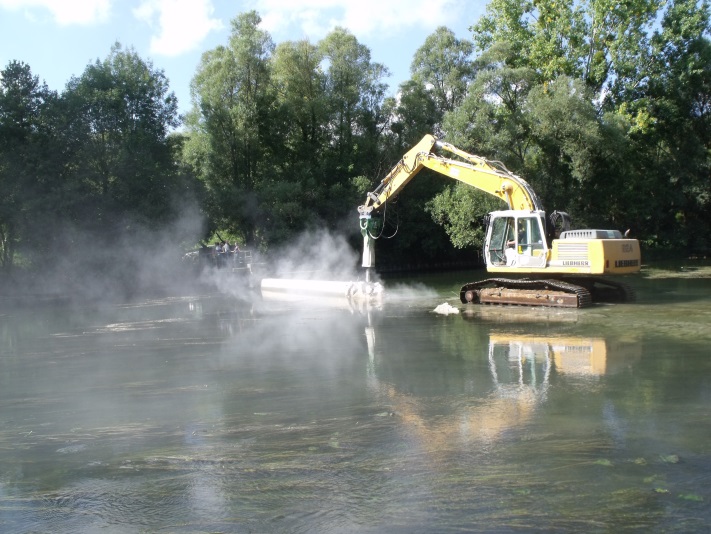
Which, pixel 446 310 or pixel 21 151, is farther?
pixel 21 151

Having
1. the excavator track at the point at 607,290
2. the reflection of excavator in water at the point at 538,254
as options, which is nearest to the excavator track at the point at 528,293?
the reflection of excavator in water at the point at 538,254

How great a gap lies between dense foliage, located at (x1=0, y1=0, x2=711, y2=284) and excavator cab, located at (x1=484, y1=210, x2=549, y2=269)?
37.7 ft

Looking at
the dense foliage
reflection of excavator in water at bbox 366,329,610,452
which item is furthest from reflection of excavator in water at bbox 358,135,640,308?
the dense foliage

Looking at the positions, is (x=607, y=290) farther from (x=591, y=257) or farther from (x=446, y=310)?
(x=446, y=310)

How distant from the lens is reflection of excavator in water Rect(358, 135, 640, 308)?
15.3 metres

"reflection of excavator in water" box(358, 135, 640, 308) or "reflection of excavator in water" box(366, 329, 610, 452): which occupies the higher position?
"reflection of excavator in water" box(358, 135, 640, 308)

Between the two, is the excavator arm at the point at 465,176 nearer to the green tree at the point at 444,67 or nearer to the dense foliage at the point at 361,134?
the dense foliage at the point at 361,134

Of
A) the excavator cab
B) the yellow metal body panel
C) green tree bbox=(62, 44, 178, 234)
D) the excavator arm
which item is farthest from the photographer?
green tree bbox=(62, 44, 178, 234)

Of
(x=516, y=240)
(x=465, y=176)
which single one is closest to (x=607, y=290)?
(x=516, y=240)

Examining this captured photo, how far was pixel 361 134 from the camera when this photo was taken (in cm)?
3544

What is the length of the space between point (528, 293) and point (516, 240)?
1337 mm

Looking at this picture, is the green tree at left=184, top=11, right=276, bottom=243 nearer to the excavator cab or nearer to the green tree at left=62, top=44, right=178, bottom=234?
the green tree at left=62, top=44, right=178, bottom=234

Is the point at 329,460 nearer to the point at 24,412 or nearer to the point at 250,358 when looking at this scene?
the point at 24,412

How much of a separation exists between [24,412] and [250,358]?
11.8 feet
